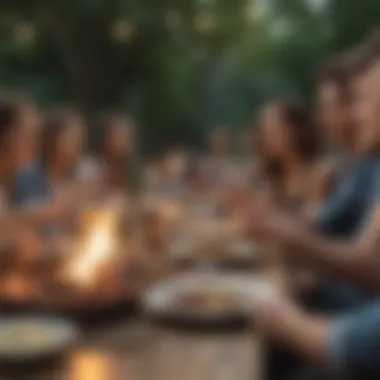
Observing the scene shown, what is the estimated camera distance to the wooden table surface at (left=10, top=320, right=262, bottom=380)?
100cm

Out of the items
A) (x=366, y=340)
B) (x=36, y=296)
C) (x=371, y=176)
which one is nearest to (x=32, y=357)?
(x=36, y=296)

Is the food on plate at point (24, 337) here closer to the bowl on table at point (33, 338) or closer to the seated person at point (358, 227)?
the bowl on table at point (33, 338)

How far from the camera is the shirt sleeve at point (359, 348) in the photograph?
0.78 metres

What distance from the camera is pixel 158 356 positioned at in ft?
3.52

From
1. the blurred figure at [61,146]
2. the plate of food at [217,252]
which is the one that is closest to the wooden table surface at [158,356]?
the plate of food at [217,252]

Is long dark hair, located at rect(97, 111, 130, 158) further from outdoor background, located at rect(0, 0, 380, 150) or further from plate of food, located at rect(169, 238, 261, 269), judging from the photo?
plate of food, located at rect(169, 238, 261, 269)

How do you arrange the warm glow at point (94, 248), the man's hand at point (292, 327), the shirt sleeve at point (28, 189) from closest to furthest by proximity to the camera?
the man's hand at point (292, 327)
the warm glow at point (94, 248)
the shirt sleeve at point (28, 189)

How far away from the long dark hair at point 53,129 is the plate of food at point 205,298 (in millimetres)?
858

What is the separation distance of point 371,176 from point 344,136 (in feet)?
1.77

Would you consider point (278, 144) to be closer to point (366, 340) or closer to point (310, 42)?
point (310, 42)

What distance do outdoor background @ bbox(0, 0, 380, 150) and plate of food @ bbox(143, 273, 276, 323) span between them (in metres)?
0.66

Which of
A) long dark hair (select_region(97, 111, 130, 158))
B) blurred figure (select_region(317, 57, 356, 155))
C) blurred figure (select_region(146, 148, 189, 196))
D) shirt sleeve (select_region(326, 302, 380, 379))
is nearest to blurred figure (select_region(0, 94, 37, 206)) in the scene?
long dark hair (select_region(97, 111, 130, 158))

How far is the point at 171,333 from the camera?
1.17m

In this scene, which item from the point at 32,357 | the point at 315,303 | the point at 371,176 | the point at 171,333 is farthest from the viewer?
the point at 371,176
